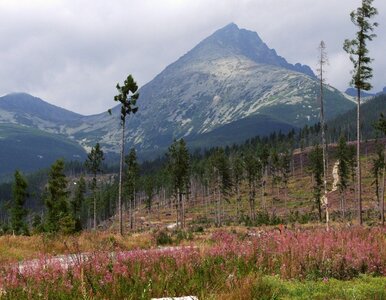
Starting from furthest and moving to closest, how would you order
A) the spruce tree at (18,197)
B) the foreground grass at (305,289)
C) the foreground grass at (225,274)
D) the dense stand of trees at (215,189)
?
the spruce tree at (18,197) → the dense stand of trees at (215,189) → the foreground grass at (225,274) → the foreground grass at (305,289)

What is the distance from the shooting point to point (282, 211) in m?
97.9

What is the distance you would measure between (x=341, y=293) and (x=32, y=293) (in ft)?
15.1

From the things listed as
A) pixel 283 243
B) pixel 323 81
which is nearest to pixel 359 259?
pixel 283 243

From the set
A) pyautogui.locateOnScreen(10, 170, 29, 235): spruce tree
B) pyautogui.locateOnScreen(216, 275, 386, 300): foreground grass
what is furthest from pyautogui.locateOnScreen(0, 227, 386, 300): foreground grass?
pyautogui.locateOnScreen(10, 170, 29, 235): spruce tree

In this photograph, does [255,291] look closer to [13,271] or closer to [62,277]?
[62,277]

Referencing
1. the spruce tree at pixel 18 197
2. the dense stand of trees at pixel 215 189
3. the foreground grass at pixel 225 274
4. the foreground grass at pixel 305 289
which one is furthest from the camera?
the spruce tree at pixel 18 197

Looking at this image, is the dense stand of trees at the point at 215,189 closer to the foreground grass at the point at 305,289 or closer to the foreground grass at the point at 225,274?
the foreground grass at the point at 225,274

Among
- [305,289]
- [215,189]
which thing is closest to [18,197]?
[215,189]

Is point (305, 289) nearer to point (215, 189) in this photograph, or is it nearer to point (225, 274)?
point (225, 274)

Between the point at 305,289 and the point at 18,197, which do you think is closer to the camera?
the point at 305,289

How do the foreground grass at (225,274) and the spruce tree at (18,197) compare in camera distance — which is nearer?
the foreground grass at (225,274)

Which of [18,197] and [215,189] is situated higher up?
[215,189]

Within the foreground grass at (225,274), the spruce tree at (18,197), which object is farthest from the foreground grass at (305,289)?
the spruce tree at (18,197)

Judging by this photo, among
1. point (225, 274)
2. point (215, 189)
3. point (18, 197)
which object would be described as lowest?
point (18, 197)
